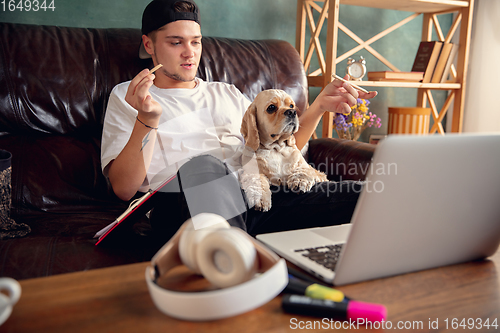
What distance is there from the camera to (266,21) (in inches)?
110

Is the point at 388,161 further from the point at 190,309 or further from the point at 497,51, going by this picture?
the point at 497,51

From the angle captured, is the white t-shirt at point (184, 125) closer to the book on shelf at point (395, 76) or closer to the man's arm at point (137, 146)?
the man's arm at point (137, 146)

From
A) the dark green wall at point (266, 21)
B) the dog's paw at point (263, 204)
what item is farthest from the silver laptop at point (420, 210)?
the dark green wall at point (266, 21)

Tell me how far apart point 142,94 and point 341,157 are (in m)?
1.05

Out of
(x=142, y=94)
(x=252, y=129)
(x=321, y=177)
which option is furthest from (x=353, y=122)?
(x=142, y=94)

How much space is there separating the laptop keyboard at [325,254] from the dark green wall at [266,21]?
2.26 meters

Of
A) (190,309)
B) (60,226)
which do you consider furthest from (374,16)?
(190,309)

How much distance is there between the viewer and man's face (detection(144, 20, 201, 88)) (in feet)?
5.32

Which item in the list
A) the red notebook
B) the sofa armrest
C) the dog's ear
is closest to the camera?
the red notebook

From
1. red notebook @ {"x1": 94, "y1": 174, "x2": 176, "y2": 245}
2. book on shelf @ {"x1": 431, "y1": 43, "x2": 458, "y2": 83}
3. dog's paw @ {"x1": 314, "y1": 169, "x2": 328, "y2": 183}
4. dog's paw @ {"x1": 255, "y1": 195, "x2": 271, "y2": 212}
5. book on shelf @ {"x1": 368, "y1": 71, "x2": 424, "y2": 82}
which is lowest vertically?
dog's paw @ {"x1": 314, "y1": 169, "x2": 328, "y2": 183}

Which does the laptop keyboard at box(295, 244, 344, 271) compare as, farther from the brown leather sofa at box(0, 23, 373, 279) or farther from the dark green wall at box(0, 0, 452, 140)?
the dark green wall at box(0, 0, 452, 140)

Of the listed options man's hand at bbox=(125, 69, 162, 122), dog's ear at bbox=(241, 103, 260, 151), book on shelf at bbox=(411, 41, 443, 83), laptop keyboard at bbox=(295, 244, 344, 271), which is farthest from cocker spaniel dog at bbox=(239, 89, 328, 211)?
book on shelf at bbox=(411, 41, 443, 83)

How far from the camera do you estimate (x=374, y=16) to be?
3.09 metres

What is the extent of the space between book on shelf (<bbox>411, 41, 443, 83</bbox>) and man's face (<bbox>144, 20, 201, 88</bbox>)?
184 cm
